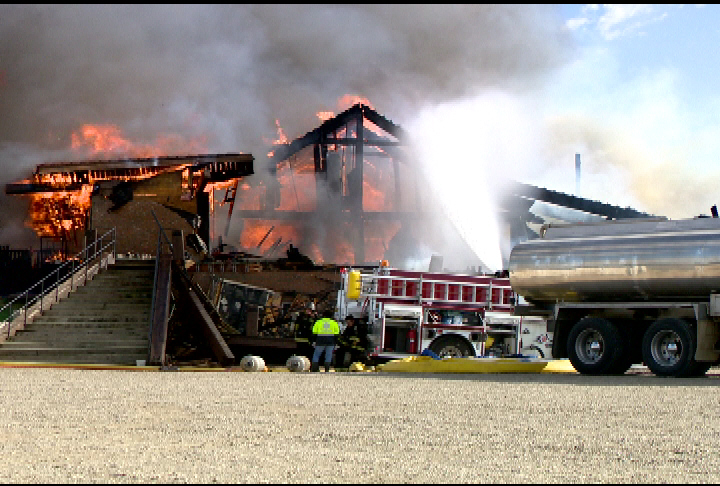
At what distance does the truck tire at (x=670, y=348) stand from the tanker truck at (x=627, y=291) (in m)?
0.02

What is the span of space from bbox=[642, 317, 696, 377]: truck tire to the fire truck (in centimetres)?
296

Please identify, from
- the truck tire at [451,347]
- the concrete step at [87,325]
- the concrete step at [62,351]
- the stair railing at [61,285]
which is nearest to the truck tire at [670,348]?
the truck tire at [451,347]

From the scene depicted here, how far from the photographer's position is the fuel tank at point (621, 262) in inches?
808

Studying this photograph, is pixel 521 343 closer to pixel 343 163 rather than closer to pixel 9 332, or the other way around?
pixel 9 332

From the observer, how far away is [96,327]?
26.5 metres

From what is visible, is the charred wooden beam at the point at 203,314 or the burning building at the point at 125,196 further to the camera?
the burning building at the point at 125,196

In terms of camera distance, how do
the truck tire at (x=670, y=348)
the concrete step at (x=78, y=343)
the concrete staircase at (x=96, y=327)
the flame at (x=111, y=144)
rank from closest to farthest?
the truck tire at (x=670, y=348) < the concrete staircase at (x=96, y=327) < the concrete step at (x=78, y=343) < the flame at (x=111, y=144)

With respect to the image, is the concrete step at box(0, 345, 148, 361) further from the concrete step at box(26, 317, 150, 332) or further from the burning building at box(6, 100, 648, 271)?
the burning building at box(6, 100, 648, 271)

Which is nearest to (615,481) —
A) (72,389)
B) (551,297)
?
(72,389)

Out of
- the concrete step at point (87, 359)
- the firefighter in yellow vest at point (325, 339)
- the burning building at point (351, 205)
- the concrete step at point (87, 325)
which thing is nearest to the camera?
the firefighter in yellow vest at point (325, 339)

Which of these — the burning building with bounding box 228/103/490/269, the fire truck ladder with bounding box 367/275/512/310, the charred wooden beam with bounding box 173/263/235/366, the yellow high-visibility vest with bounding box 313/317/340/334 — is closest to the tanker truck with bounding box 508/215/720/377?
the fire truck ladder with bounding box 367/275/512/310

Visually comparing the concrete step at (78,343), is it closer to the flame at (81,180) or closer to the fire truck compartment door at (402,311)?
the fire truck compartment door at (402,311)

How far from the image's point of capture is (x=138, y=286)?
29.0m

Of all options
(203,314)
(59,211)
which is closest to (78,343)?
(203,314)
